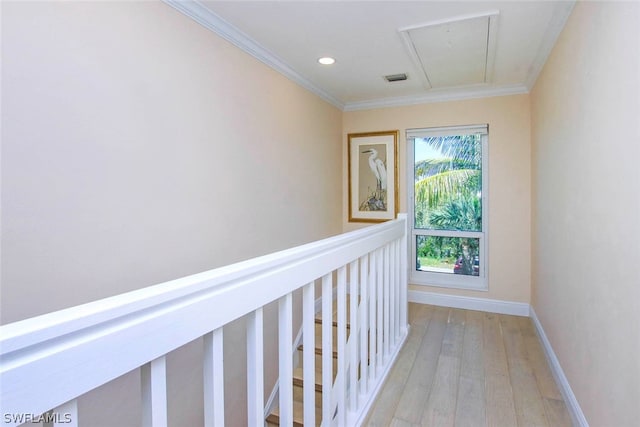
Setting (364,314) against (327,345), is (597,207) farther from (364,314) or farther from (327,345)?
(327,345)

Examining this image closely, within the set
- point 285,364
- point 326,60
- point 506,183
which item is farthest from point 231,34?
point 506,183

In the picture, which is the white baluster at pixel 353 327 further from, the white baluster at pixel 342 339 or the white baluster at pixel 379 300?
the white baluster at pixel 379 300

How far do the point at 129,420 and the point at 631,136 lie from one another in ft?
7.94

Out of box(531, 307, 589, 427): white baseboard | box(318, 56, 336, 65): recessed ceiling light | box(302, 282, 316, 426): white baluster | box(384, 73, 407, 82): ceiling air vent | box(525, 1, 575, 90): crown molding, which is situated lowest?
box(531, 307, 589, 427): white baseboard

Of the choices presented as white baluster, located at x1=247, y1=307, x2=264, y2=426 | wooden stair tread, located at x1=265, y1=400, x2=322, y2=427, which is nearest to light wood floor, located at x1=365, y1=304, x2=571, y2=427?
wooden stair tread, located at x1=265, y1=400, x2=322, y2=427

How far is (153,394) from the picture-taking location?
27.0 inches

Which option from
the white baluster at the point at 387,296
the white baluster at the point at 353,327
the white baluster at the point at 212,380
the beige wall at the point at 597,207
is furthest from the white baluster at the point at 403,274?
the white baluster at the point at 212,380

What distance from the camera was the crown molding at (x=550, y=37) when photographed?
1915 millimetres

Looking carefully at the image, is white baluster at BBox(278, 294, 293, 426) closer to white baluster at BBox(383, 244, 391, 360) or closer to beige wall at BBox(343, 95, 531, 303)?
white baluster at BBox(383, 244, 391, 360)

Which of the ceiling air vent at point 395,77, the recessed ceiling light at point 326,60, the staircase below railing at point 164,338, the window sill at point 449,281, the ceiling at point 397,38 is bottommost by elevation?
the window sill at point 449,281

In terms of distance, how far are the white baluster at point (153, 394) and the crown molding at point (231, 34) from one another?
189 centimetres

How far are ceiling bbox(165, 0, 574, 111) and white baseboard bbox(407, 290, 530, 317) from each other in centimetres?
217

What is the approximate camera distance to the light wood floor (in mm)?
1911

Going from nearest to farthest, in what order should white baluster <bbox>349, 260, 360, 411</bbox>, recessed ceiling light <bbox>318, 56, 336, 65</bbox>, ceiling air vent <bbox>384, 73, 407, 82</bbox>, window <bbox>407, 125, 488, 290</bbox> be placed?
white baluster <bbox>349, 260, 360, 411</bbox> < recessed ceiling light <bbox>318, 56, 336, 65</bbox> < ceiling air vent <bbox>384, 73, 407, 82</bbox> < window <bbox>407, 125, 488, 290</bbox>
